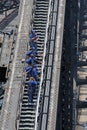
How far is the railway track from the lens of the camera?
27203mm

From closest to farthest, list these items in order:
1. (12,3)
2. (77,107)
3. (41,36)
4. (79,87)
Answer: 1. (41,36)
2. (77,107)
3. (79,87)
4. (12,3)

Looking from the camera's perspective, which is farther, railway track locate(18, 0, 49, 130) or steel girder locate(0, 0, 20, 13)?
steel girder locate(0, 0, 20, 13)

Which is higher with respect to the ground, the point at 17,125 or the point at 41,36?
the point at 41,36

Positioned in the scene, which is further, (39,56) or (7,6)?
(7,6)

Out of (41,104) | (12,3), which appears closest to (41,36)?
(41,104)

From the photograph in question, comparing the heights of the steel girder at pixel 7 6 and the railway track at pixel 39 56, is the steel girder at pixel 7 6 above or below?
above

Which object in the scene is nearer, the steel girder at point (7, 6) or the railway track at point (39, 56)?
the railway track at point (39, 56)

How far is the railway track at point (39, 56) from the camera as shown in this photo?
2720 centimetres

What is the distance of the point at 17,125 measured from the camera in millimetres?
26297

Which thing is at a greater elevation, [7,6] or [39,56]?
[7,6]

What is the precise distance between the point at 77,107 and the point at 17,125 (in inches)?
685

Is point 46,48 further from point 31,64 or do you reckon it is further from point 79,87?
point 79,87

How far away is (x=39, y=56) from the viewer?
103 feet

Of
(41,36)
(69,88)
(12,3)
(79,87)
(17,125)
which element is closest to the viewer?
(17,125)
